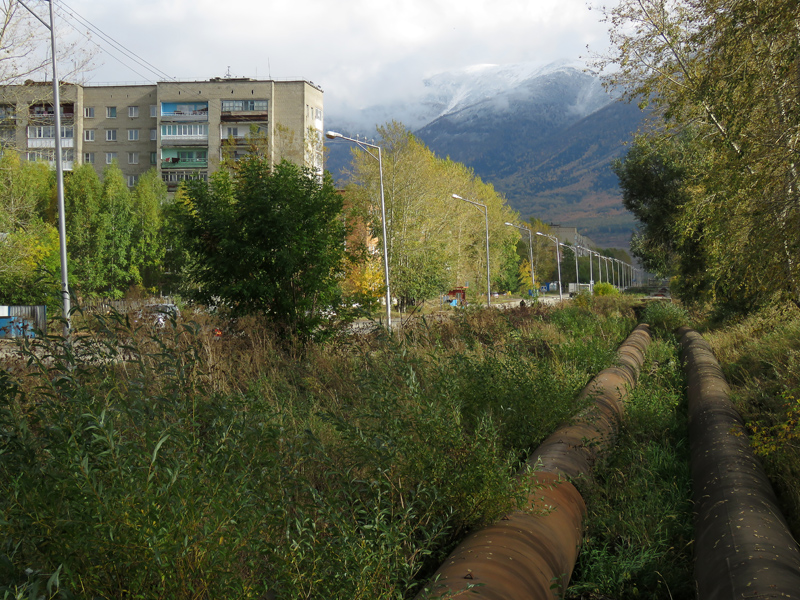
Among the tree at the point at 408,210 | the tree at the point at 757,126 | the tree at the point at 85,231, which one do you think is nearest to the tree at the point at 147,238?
the tree at the point at 85,231

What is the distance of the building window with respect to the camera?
64.2 meters

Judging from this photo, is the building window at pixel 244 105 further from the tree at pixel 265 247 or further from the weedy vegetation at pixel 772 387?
the weedy vegetation at pixel 772 387

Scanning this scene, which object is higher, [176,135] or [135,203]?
[176,135]

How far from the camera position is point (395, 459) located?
388 centimetres

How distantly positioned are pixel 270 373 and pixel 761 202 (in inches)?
258

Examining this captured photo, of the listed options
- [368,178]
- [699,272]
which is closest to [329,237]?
[699,272]

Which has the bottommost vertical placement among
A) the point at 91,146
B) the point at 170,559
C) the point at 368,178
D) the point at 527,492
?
the point at 527,492

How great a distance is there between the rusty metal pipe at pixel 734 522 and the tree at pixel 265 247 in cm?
702

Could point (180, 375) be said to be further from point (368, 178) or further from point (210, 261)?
point (368, 178)

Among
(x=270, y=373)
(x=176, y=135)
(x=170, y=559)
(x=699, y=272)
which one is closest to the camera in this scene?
(x=170, y=559)

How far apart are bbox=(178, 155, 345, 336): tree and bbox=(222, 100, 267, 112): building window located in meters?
55.6

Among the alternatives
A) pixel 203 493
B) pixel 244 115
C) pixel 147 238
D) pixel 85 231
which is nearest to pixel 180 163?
pixel 244 115

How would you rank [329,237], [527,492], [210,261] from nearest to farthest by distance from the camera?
[527,492], [210,261], [329,237]

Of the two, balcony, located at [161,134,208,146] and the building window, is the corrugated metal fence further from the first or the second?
the building window
